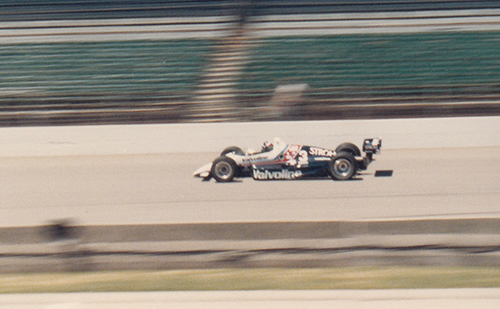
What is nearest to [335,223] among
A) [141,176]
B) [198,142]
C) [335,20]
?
[141,176]

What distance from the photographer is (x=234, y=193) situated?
22.7 ft

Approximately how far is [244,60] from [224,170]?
5.21 meters

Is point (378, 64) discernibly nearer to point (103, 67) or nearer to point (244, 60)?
point (244, 60)

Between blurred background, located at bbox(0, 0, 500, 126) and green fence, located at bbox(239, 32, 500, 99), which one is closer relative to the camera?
blurred background, located at bbox(0, 0, 500, 126)

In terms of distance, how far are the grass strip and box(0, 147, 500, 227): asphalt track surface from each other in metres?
1.09

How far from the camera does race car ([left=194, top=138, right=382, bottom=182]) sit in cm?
739

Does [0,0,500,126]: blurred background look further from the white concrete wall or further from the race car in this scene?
the race car

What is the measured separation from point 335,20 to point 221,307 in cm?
1057

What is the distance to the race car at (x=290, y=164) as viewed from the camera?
7.39 metres

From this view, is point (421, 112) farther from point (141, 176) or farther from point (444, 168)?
point (141, 176)

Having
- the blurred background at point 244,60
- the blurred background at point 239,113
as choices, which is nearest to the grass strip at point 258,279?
the blurred background at point 239,113

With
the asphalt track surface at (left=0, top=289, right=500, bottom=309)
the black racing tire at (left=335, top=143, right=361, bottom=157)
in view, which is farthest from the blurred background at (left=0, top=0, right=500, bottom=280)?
the asphalt track surface at (left=0, top=289, right=500, bottom=309)

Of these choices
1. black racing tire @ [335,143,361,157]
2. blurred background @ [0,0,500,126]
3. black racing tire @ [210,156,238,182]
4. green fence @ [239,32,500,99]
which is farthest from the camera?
green fence @ [239,32,500,99]

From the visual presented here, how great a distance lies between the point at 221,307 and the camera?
322 centimetres
